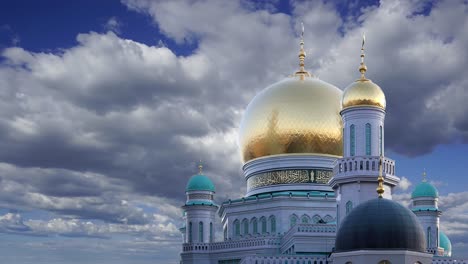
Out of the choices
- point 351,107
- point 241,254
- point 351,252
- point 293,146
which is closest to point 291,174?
point 293,146

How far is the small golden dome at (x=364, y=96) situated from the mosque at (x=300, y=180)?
1.7 inches

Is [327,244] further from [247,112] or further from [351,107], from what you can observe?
[247,112]

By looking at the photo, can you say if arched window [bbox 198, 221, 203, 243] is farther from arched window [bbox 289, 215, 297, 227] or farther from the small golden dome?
the small golden dome

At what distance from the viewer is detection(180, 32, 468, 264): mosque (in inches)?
1373

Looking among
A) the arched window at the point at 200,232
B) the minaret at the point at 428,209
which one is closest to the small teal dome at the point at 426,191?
the minaret at the point at 428,209

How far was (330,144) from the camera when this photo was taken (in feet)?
145

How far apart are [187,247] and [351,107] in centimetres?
1368

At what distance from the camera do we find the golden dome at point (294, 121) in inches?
1741

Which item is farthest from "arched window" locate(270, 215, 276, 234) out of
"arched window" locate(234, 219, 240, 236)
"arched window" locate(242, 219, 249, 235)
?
"arched window" locate(234, 219, 240, 236)

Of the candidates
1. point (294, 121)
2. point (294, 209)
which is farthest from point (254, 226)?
point (294, 121)

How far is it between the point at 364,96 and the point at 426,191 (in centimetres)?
1310

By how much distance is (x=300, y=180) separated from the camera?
43.7 m

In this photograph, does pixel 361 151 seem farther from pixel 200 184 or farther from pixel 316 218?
pixel 200 184

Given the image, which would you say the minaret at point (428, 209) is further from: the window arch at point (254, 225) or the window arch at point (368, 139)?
the window arch at point (368, 139)
